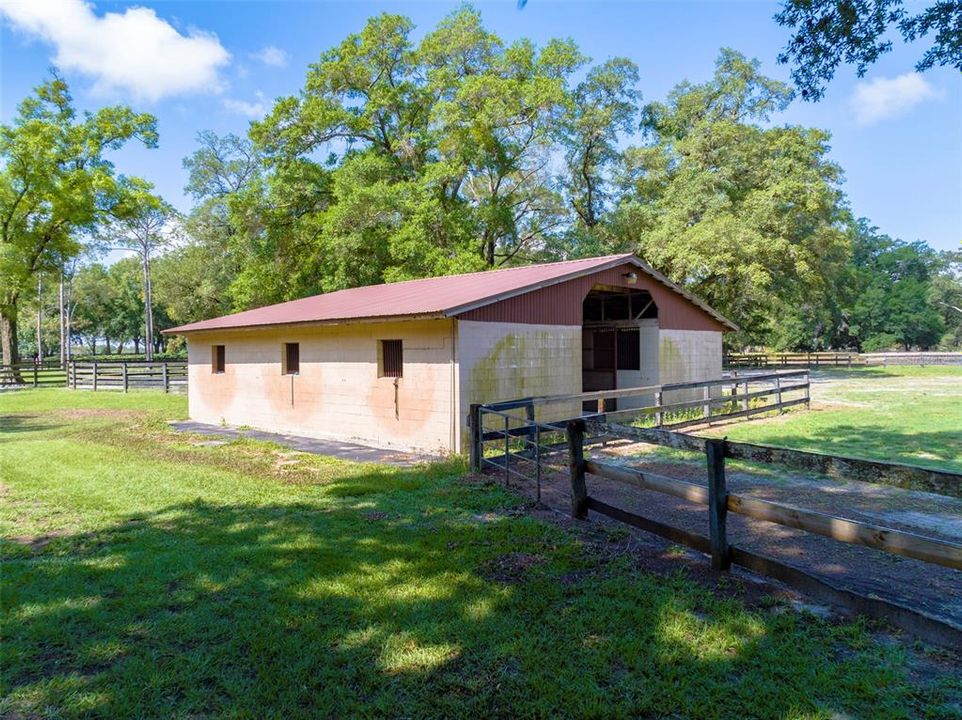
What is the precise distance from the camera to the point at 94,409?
62.2 ft

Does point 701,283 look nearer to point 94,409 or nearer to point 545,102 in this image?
point 545,102

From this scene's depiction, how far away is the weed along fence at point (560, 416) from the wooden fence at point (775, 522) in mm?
794

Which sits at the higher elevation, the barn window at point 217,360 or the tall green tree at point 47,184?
the tall green tree at point 47,184

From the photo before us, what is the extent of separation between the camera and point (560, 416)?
12695 millimetres

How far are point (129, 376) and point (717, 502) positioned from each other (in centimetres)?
2830

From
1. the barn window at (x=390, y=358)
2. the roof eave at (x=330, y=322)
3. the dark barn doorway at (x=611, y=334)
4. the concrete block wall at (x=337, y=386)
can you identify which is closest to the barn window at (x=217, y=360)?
the concrete block wall at (x=337, y=386)

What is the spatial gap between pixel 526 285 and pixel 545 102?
1960 centimetres

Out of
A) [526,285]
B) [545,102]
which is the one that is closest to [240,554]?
[526,285]

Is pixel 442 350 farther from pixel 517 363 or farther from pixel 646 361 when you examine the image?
pixel 646 361

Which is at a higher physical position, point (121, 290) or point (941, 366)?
point (121, 290)

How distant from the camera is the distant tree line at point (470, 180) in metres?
28.1

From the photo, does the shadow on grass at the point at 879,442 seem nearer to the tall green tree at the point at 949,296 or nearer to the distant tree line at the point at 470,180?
the distant tree line at the point at 470,180

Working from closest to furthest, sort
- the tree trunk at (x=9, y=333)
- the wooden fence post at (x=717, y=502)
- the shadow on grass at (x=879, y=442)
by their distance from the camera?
1. the wooden fence post at (x=717, y=502)
2. the shadow on grass at (x=879, y=442)
3. the tree trunk at (x=9, y=333)

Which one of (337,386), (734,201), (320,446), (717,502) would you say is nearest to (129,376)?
(337,386)
